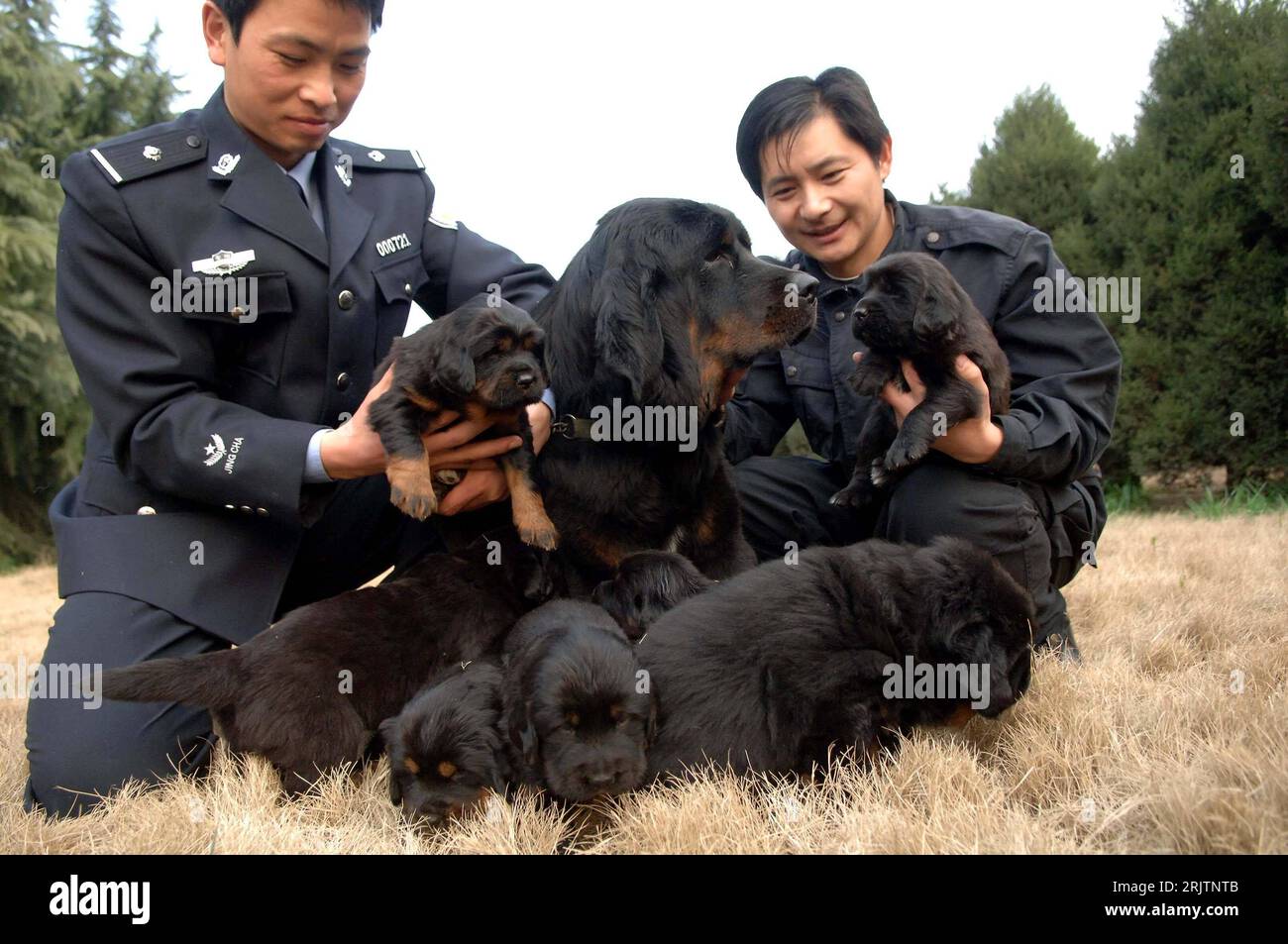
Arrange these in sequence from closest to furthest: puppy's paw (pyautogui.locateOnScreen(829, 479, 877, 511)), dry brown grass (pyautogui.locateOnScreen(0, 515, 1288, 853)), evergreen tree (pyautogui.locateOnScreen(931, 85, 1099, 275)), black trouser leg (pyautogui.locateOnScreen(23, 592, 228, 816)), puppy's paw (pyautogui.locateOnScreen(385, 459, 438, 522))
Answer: dry brown grass (pyautogui.locateOnScreen(0, 515, 1288, 853)) → puppy's paw (pyautogui.locateOnScreen(385, 459, 438, 522)) → black trouser leg (pyautogui.locateOnScreen(23, 592, 228, 816)) → puppy's paw (pyautogui.locateOnScreen(829, 479, 877, 511)) → evergreen tree (pyautogui.locateOnScreen(931, 85, 1099, 275))

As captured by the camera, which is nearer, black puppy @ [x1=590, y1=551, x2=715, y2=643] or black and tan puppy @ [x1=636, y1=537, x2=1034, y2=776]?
black and tan puppy @ [x1=636, y1=537, x2=1034, y2=776]

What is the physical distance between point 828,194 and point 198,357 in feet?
7.96

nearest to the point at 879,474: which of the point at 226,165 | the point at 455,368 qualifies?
the point at 455,368

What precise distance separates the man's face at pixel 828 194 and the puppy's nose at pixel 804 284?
657 mm

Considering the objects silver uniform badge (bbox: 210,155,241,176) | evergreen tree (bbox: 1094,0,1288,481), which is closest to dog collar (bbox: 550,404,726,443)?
silver uniform badge (bbox: 210,155,241,176)

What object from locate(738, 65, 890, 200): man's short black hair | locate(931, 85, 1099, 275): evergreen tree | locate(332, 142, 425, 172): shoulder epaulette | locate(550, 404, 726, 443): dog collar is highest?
locate(931, 85, 1099, 275): evergreen tree

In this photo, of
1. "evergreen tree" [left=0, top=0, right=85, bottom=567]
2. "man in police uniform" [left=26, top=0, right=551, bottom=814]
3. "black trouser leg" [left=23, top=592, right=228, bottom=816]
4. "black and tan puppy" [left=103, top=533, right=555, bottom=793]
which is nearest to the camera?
"black and tan puppy" [left=103, top=533, right=555, bottom=793]

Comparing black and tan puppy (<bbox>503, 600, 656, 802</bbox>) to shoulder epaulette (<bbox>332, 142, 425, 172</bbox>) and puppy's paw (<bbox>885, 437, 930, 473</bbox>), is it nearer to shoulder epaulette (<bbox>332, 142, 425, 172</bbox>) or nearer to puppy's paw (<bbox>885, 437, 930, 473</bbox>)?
puppy's paw (<bbox>885, 437, 930, 473</bbox>)

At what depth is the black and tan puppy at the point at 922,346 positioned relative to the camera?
3322 millimetres

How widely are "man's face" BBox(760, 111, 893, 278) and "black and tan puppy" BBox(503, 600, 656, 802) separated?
2.12 m

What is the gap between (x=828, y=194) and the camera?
3920 mm

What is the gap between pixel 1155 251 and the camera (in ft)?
31.9

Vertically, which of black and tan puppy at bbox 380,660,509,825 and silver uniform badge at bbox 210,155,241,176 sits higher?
silver uniform badge at bbox 210,155,241,176

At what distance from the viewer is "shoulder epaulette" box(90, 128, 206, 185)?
3.34 meters
